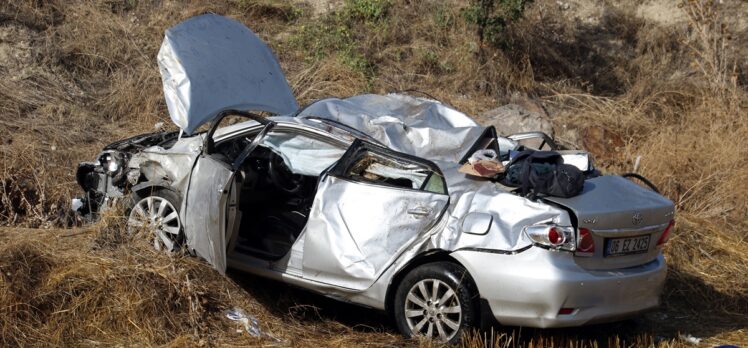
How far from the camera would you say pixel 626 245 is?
6.02 meters

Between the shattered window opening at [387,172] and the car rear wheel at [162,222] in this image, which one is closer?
the shattered window opening at [387,172]

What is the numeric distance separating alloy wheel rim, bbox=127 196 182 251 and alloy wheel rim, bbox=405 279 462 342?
2026 mm

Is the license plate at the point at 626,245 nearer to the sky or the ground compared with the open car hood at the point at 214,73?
nearer to the ground

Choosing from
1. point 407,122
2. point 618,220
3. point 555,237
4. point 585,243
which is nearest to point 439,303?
point 555,237

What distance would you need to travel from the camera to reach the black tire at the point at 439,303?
5.93m

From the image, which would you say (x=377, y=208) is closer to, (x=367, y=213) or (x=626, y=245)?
(x=367, y=213)

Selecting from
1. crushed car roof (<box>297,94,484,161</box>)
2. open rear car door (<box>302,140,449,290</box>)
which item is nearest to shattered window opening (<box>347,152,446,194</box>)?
open rear car door (<box>302,140,449,290</box>)

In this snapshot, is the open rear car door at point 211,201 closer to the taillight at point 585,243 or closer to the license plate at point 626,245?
the taillight at point 585,243

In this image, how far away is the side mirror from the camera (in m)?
5.84

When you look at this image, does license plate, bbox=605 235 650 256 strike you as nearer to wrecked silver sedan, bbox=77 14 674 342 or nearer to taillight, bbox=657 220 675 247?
wrecked silver sedan, bbox=77 14 674 342

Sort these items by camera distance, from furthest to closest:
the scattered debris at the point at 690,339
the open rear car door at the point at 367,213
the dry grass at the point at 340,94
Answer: the scattered debris at the point at 690,339
the dry grass at the point at 340,94
the open rear car door at the point at 367,213

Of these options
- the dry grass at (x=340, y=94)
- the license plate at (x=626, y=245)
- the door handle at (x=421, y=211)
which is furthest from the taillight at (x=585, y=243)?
the door handle at (x=421, y=211)

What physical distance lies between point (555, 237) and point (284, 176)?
2611 millimetres

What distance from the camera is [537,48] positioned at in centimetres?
1364
